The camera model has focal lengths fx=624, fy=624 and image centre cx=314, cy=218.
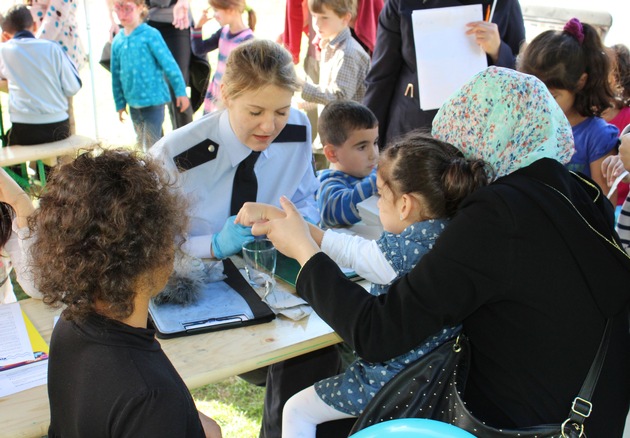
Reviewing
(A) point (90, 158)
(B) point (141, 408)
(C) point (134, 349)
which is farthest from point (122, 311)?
(A) point (90, 158)

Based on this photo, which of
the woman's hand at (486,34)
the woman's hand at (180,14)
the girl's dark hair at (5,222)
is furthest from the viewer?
the woman's hand at (180,14)

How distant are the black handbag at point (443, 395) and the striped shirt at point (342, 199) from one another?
1044 millimetres

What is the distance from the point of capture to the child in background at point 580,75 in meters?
2.51

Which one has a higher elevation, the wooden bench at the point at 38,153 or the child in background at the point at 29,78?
the child in background at the point at 29,78

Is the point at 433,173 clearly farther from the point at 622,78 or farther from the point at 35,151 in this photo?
the point at 35,151

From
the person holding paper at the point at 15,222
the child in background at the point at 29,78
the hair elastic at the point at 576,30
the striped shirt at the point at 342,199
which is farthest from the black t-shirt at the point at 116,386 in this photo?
the child in background at the point at 29,78

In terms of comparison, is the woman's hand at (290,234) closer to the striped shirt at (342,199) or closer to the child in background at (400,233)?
the child in background at (400,233)

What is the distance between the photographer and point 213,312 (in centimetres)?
175

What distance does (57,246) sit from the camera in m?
1.12

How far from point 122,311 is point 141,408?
7.2 inches

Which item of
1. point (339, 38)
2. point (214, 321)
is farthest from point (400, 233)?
point (339, 38)

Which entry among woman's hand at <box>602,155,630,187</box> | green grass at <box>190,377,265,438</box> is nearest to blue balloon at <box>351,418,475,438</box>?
green grass at <box>190,377,265,438</box>

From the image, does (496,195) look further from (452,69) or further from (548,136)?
(452,69)

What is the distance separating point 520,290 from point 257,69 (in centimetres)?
118
